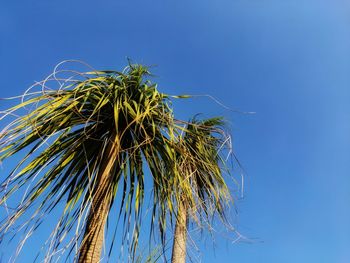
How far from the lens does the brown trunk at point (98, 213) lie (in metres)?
3.00

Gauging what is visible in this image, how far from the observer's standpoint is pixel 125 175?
10.8ft

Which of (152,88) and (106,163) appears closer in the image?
(106,163)

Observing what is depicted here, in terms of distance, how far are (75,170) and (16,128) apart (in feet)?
1.77

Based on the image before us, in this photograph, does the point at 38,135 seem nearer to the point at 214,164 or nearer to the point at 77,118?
the point at 77,118

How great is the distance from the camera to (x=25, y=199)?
310 centimetres

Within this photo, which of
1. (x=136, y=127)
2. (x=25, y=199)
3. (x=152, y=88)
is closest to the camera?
(x=25, y=199)

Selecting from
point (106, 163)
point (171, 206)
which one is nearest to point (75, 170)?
point (106, 163)

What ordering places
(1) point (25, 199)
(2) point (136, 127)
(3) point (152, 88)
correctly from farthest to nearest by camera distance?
(3) point (152, 88)
(2) point (136, 127)
(1) point (25, 199)

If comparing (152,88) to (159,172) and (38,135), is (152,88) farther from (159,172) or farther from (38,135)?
(38,135)

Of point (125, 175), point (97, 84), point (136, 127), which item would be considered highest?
point (97, 84)

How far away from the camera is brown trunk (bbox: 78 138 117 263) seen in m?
3.00

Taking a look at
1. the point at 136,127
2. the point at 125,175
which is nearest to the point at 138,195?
the point at 125,175

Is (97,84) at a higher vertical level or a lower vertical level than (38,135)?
higher

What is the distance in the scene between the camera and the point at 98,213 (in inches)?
122
